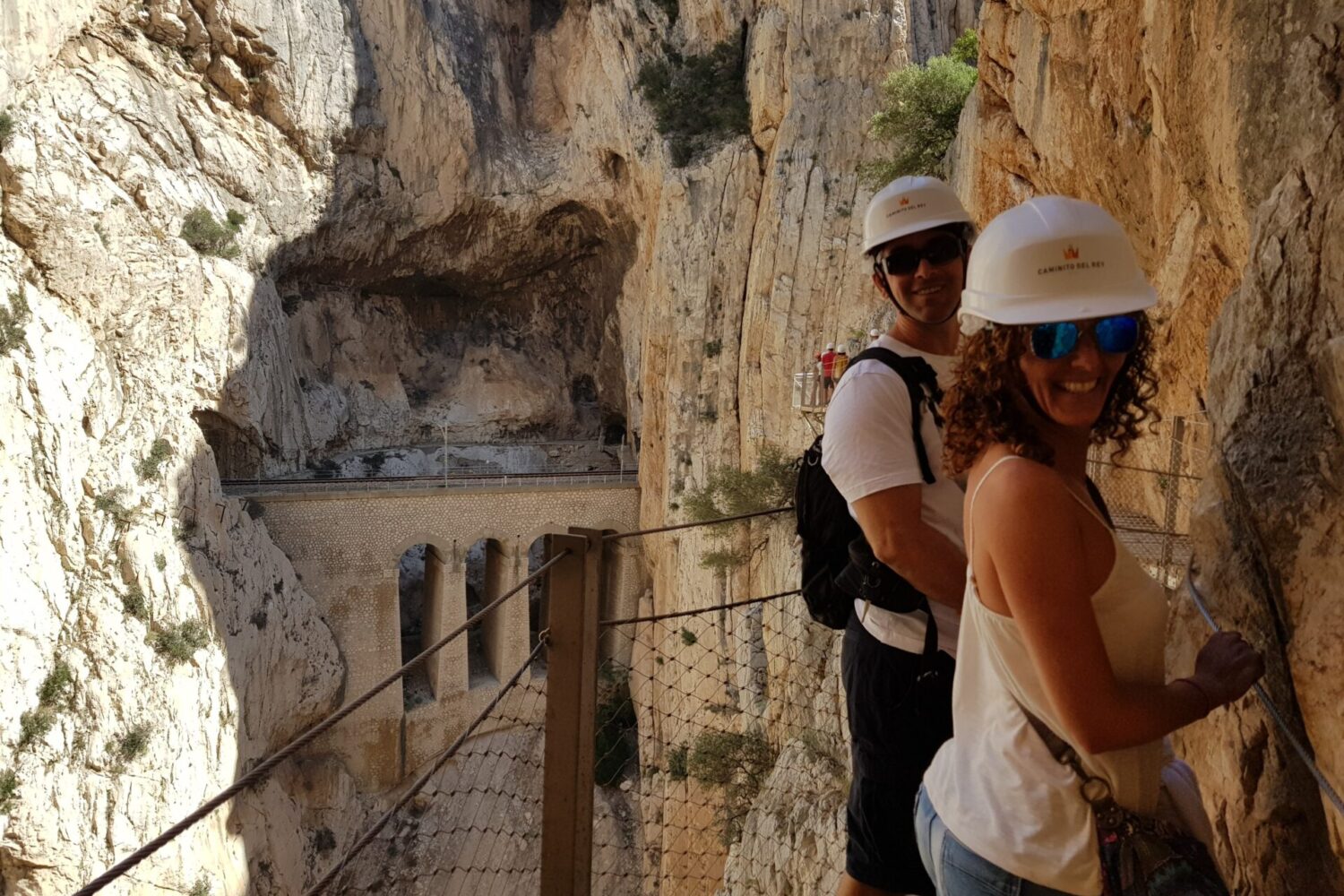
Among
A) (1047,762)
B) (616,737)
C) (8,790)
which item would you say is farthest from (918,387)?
(616,737)

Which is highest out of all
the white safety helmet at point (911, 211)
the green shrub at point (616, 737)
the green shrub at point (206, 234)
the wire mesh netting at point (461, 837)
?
the green shrub at point (206, 234)

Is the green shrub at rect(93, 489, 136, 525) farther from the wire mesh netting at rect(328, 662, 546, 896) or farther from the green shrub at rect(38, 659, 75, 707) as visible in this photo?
the wire mesh netting at rect(328, 662, 546, 896)

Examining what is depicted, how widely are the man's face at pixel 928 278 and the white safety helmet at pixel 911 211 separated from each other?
0.03 meters

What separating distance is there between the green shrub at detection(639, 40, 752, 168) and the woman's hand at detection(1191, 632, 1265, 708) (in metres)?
18.9

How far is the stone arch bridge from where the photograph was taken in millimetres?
18016

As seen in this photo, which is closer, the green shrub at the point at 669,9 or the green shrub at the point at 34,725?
the green shrub at the point at 34,725

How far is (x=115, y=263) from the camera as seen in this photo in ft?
51.8

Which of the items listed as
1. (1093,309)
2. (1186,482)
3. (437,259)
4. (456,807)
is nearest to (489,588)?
(456,807)

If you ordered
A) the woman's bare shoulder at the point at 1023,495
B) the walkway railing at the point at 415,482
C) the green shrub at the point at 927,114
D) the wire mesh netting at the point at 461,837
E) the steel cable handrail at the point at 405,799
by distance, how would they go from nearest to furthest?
the woman's bare shoulder at the point at 1023,495
the steel cable handrail at the point at 405,799
the green shrub at the point at 927,114
the wire mesh netting at the point at 461,837
the walkway railing at the point at 415,482

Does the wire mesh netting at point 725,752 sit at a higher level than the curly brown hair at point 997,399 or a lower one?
lower

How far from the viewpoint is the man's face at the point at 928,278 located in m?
2.32

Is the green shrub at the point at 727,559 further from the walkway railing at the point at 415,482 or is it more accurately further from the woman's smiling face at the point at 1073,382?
the woman's smiling face at the point at 1073,382

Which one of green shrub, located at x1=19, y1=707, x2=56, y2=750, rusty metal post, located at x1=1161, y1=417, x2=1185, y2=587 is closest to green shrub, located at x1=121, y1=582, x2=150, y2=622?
green shrub, located at x1=19, y1=707, x2=56, y2=750

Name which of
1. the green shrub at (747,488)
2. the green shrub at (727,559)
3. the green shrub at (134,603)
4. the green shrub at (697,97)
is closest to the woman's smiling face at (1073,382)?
the green shrub at (747,488)
